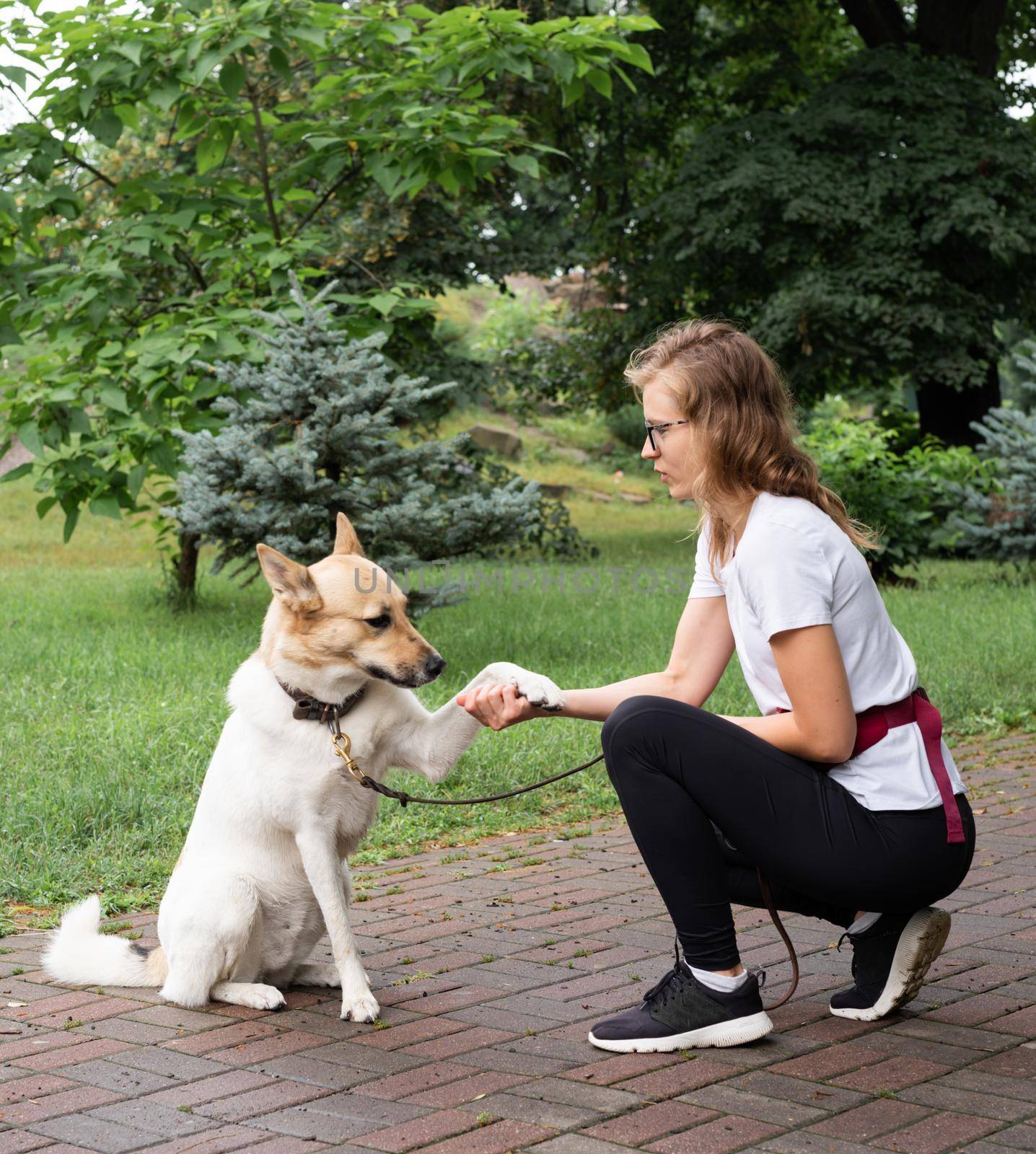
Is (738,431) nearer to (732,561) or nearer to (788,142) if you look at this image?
(732,561)

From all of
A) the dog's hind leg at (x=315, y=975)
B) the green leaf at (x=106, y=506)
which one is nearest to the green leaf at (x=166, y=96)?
the green leaf at (x=106, y=506)

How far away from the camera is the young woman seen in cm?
311

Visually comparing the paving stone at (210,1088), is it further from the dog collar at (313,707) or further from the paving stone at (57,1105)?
the dog collar at (313,707)

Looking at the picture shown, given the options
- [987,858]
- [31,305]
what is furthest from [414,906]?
[31,305]

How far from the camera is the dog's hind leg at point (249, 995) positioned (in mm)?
3635

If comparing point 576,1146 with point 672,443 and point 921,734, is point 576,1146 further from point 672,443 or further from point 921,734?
point 672,443

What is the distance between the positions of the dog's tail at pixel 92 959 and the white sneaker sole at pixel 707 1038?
151cm

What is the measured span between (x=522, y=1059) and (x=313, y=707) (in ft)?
3.65

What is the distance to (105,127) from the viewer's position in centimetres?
845

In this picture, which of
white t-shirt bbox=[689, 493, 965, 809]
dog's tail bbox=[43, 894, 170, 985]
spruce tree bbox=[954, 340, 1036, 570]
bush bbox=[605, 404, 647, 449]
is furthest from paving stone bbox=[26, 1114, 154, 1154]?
bush bbox=[605, 404, 647, 449]

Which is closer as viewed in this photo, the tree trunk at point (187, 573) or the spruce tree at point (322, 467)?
the spruce tree at point (322, 467)

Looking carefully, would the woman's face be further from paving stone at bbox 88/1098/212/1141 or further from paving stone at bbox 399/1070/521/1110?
paving stone at bbox 88/1098/212/1141

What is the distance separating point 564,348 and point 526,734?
1483 centimetres

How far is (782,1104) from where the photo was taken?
2850mm
